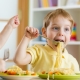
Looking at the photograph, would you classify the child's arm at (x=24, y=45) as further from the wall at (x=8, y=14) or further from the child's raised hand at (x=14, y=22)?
the wall at (x=8, y=14)

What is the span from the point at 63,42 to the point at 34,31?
0.85ft

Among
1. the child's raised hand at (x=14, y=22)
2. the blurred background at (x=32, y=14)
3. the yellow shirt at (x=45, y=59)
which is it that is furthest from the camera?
the blurred background at (x=32, y=14)

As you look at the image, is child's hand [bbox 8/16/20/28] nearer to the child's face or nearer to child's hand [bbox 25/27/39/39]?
child's hand [bbox 25/27/39/39]

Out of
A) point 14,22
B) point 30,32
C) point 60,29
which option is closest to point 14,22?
point 14,22

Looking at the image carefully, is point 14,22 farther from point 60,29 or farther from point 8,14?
point 8,14

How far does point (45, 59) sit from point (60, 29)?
20 cm

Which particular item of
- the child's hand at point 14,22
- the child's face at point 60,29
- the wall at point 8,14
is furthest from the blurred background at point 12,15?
the child's hand at point 14,22

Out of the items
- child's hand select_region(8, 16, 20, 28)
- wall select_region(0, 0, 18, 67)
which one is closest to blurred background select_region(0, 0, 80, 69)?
wall select_region(0, 0, 18, 67)

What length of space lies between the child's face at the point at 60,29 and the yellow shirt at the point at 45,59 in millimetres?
65

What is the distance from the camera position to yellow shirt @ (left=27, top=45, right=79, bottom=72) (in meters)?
1.47

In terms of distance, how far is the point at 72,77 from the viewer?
936mm

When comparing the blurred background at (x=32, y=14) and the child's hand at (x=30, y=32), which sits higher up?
the blurred background at (x=32, y=14)

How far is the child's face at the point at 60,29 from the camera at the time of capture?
1495 mm

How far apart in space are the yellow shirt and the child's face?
0.06m
